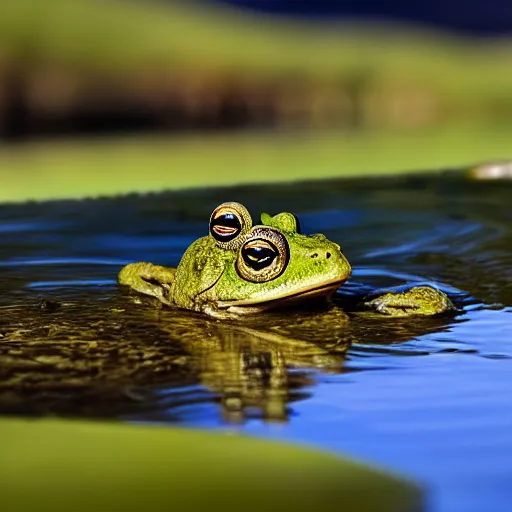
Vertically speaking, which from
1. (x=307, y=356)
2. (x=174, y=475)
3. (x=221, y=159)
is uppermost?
(x=221, y=159)

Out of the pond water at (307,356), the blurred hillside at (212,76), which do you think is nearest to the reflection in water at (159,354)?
the pond water at (307,356)

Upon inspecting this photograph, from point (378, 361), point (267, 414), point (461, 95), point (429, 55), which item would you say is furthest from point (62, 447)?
point (429, 55)

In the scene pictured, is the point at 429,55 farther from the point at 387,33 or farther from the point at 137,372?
the point at 137,372

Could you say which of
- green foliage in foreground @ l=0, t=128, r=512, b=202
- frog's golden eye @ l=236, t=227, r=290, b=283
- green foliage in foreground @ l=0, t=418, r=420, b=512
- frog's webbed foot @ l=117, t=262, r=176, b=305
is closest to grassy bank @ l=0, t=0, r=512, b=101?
green foliage in foreground @ l=0, t=128, r=512, b=202

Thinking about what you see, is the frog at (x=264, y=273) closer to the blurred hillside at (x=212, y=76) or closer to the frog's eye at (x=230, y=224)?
the frog's eye at (x=230, y=224)

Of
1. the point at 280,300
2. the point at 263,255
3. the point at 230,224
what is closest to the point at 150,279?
the point at 230,224

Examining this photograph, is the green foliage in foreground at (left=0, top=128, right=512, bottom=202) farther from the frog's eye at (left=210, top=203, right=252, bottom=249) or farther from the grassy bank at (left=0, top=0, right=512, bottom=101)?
the grassy bank at (left=0, top=0, right=512, bottom=101)

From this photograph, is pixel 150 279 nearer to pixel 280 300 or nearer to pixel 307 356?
pixel 280 300
